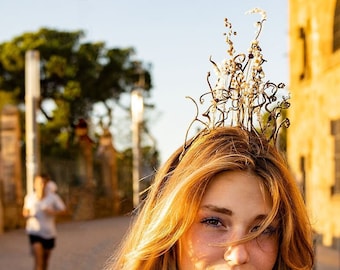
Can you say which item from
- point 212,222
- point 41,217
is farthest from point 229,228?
point 41,217

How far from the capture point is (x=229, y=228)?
1.66 m

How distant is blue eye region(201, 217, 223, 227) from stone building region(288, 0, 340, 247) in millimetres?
13583

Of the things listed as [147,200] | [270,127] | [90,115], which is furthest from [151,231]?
[90,115]

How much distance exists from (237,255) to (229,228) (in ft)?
0.23

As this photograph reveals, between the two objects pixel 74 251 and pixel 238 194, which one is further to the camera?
pixel 74 251

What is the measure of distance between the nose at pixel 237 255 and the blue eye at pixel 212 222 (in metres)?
Answer: 0.06

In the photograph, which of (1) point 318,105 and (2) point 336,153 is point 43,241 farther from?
(1) point 318,105

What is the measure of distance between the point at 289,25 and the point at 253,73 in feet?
60.2

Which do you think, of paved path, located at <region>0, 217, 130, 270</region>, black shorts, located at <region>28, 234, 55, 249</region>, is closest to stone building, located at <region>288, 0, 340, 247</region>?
paved path, located at <region>0, 217, 130, 270</region>

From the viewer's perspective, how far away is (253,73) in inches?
75.7

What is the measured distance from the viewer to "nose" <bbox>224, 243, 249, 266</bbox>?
1.61 metres

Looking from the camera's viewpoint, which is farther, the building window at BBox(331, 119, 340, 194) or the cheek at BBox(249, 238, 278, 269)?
the building window at BBox(331, 119, 340, 194)

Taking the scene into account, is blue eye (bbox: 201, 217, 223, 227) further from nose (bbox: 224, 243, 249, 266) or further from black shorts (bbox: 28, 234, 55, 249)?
black shorts (bbox: 28, 234, 55, 249)

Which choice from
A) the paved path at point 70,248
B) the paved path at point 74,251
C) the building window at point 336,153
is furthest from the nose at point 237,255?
the building window at point 336,153
